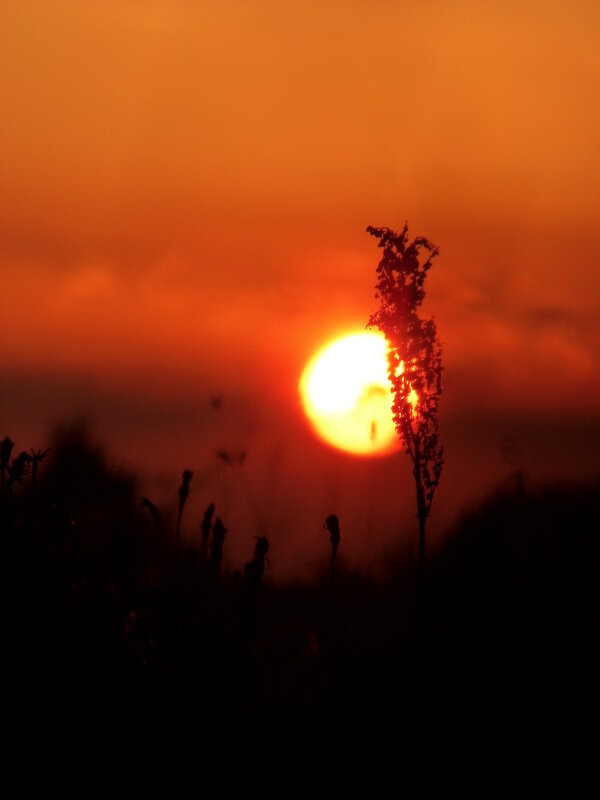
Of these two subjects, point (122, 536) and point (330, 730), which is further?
point (122, 536)

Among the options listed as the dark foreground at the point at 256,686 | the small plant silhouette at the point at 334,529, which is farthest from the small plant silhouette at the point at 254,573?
the small plant silhouette at the point at 334,529

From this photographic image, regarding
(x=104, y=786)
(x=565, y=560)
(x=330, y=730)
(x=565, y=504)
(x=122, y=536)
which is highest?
(x=565, y=504)

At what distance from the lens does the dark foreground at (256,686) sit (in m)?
6.78

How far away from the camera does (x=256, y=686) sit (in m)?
7.38

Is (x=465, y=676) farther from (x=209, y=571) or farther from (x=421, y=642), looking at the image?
(x=209, y=571)

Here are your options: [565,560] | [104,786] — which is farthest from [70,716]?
[565,560]

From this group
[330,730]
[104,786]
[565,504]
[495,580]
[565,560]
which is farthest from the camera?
[565,504]

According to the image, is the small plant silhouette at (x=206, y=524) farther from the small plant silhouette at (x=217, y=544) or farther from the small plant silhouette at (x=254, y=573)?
the small plant silhouette at (x=254, y=573)

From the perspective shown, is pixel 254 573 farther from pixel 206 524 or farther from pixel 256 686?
pixel 206 524

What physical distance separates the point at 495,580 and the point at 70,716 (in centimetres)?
430

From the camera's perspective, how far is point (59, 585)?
7848mm

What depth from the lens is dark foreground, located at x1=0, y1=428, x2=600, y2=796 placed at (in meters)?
6.78

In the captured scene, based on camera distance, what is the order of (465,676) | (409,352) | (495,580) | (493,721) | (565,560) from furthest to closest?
(565,560)
(495,580)
(409,352)
(465,676)
(493,721)

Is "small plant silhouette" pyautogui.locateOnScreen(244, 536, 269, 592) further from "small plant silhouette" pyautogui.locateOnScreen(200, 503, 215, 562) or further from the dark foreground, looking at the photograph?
"small plant silhouette" pyautogui.locateOnScreen(200, 503, 215, 562)
